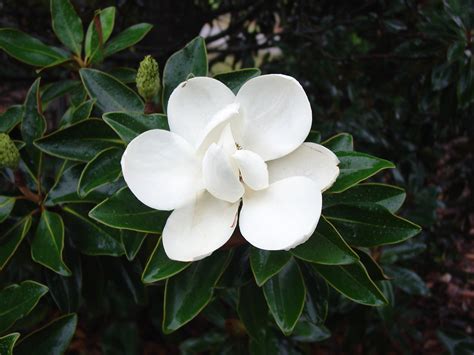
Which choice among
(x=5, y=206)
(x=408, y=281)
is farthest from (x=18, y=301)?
(x=408, y=281)

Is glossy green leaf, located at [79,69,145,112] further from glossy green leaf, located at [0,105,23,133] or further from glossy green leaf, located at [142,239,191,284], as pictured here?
glossy green leaf, located at [142,239,191,284]

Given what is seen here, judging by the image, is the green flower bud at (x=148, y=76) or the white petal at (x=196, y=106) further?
the green flower bud at (x=148, y=76)

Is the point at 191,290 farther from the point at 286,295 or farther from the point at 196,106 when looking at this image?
the point at 196,106

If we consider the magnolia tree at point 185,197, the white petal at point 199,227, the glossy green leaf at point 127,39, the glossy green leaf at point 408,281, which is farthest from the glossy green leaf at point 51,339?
the glossy green leaf at point 408,281

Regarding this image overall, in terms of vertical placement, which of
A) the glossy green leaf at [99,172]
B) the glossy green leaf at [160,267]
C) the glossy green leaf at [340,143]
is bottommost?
the glossy green leaf at [160,267]

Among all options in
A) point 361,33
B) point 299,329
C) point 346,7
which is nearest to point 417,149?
point 361,33

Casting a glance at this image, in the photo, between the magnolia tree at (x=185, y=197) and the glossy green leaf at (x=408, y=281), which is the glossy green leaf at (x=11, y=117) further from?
the glossy green leaf at (x=408, y=281)

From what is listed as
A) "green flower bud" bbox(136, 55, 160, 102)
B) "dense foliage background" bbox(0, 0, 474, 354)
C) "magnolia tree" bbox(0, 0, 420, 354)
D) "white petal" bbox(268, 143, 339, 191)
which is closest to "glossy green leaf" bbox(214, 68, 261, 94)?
"magnolia tree" bbox(0, 0, 420, 354)
